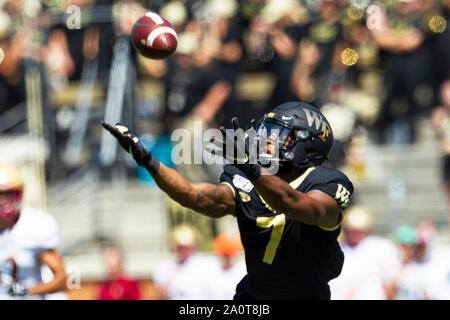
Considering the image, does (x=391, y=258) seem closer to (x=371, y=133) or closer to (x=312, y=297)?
(x=371, y=133)

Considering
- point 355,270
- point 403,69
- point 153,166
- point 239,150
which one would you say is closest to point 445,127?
point 403,69

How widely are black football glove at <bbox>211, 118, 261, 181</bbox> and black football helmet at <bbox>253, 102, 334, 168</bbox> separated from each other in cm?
45

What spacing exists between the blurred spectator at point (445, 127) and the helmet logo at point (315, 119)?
4.77 metres

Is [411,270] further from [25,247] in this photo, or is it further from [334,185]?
[334,185]

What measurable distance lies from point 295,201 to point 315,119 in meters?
0.71

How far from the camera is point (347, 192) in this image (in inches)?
184

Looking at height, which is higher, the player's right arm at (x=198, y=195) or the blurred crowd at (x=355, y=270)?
the player's right arm at (x=198, y=195)

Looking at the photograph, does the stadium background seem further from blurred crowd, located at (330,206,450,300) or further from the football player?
the football player

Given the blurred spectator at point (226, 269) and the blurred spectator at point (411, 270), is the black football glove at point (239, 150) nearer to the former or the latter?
the blurred spectator at point (226, 269)

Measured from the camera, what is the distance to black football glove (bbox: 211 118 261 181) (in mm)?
4051

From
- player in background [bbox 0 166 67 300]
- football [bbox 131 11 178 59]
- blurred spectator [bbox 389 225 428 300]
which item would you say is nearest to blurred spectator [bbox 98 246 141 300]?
player in background [bbox 0 166 67 300]

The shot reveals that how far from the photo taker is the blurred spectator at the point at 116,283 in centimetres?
871

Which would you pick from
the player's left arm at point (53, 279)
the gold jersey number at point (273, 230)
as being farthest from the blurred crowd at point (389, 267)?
the gold jersey number at point (273, 230)

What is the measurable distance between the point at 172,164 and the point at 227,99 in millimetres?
987
